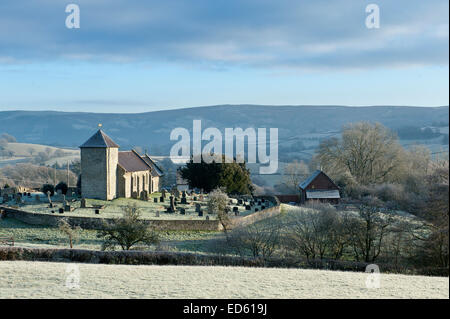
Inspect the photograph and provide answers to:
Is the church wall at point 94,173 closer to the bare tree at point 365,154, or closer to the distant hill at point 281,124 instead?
the bare tree at point 365,154

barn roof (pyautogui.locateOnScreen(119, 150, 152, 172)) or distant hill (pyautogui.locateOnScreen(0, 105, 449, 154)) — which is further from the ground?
distant hill (pyautogui.locateOnScreen(0, 105, 449, 154))

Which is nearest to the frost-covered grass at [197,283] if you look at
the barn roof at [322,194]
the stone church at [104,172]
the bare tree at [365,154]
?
the stone church at [104,172]

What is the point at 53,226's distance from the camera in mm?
31672

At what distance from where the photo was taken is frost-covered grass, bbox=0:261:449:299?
44.5 feet

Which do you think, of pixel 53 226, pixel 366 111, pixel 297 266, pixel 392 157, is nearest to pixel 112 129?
Answer: pixel 366 111

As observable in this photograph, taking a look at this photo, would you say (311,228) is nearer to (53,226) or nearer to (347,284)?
(347,284)

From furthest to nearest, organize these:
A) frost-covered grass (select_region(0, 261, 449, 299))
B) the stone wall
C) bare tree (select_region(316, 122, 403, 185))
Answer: bare tree (select_region(316, 122, 403, 185)) → the stone wall → frost-covered grass (select_region(0, 261, 449, 299))

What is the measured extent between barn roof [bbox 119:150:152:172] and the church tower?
289 cm

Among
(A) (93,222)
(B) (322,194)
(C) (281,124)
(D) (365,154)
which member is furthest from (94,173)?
(C) (281,124)

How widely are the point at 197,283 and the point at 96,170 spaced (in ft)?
93.8

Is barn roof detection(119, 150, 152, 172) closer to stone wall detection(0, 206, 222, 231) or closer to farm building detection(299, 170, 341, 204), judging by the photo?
stone wall detection(0, 206, 222, 231)

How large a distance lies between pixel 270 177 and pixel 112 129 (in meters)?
110

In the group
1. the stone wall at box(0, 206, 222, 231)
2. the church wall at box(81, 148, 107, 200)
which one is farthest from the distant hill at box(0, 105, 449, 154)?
the stone wall at box(0, 206, 222, 231)

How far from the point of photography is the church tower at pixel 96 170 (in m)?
41.4
